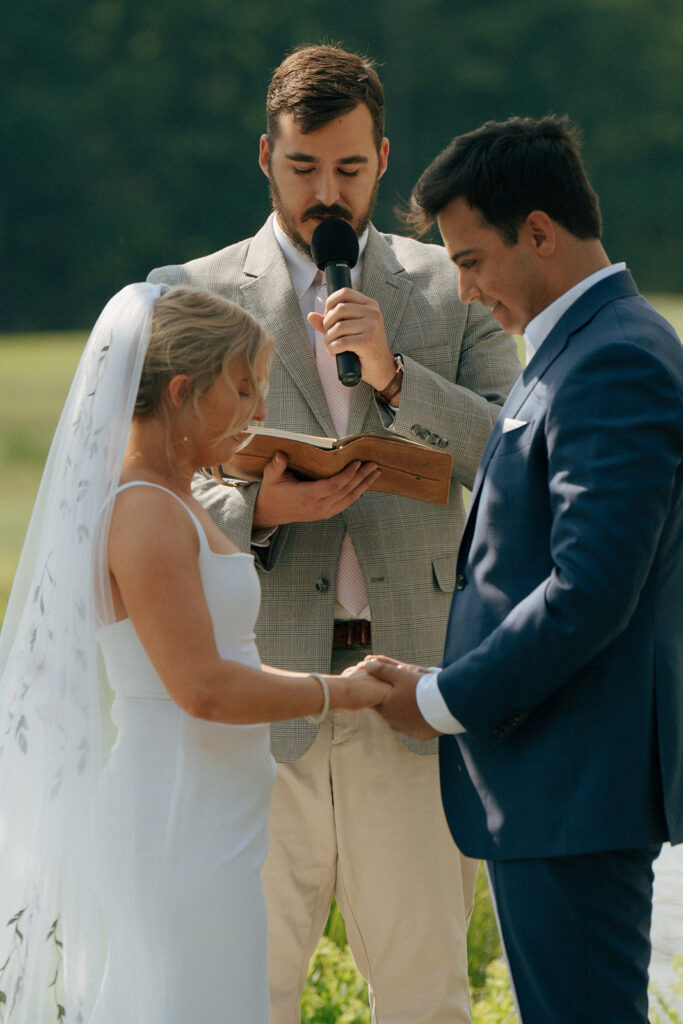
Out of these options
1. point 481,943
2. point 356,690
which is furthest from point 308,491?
point 481,943

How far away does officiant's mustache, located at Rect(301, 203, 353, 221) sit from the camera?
8.71ft

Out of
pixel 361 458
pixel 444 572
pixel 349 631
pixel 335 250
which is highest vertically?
pixel 335 250

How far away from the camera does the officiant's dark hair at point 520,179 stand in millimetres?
2000

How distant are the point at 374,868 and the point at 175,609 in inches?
39.7

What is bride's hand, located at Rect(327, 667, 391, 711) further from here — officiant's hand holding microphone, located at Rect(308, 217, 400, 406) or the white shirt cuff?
officiant's hand holding microphone, located at Rect(308, 217, 400, 406)

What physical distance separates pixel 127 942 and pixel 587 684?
85cm

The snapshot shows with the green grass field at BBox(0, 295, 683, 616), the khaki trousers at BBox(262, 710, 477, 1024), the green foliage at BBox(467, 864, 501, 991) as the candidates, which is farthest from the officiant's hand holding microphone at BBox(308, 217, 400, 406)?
the green grass field at BBox(0, 295, 683, 616)

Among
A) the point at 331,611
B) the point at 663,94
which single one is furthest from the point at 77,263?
the point at 331,611

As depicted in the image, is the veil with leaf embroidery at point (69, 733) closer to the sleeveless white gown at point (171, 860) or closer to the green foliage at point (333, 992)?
the sleeveless white gown at point (171, 860)

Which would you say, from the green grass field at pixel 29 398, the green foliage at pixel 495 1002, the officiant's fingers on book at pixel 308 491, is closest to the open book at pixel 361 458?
the officiant's fingers on book at pixel 308 491

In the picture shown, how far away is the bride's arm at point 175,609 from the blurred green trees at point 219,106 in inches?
710

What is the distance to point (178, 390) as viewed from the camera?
6.45 feet

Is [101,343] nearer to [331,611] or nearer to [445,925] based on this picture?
[331,611]

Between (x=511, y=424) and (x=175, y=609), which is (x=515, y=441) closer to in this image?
(x=511, y=424)
